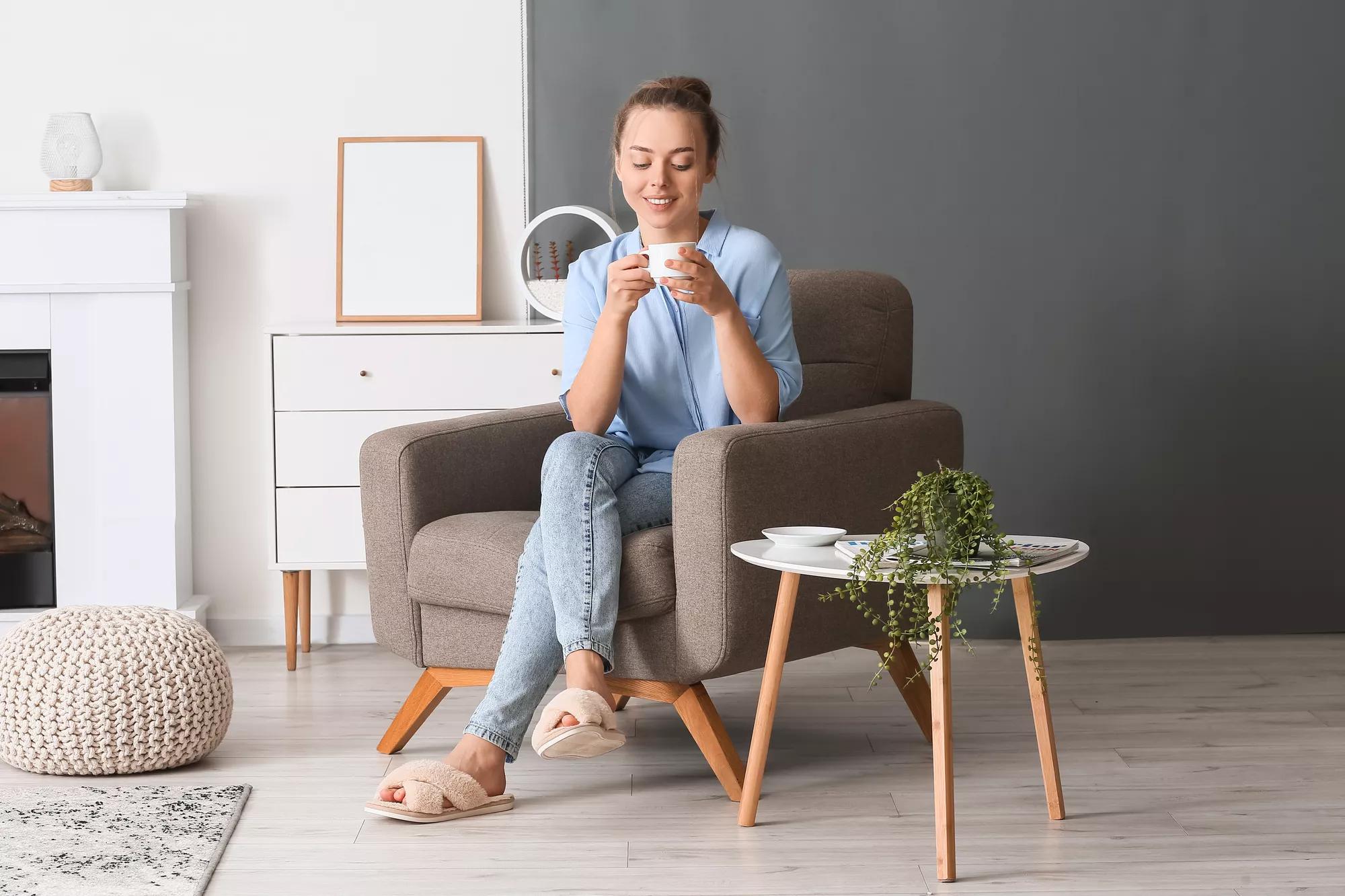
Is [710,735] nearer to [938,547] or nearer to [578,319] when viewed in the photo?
[938,547]

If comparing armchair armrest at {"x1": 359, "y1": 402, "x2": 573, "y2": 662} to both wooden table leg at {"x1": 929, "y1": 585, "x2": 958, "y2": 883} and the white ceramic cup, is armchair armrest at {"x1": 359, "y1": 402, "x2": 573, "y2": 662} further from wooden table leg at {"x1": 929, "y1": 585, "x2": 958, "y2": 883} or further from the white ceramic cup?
wooden table leg at {"x1": 929, "y1": 585, "x2": 958, "y2": 883}

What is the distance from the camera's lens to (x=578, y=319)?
8.06 feet

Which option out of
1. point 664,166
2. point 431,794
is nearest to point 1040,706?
point 431,794

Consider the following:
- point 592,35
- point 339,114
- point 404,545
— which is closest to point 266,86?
point 339,114

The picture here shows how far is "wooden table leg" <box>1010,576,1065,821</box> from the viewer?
2.09m

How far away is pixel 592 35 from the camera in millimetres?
3482

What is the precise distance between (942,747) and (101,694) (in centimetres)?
135

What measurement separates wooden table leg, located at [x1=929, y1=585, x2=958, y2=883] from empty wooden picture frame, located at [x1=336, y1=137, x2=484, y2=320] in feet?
6.05

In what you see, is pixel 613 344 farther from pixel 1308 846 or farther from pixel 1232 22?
pixel 1232 22

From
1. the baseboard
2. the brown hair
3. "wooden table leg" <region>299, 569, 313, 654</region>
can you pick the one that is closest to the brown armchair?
the brown hair

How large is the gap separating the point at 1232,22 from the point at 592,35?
154 centimetres

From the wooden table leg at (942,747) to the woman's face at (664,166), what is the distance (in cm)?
79

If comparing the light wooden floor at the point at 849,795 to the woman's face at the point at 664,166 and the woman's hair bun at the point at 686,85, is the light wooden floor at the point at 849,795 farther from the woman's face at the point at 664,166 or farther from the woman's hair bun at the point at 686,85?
the woman's hair bun at the point at 686,85

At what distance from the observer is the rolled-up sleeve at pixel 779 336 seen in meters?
2.38
